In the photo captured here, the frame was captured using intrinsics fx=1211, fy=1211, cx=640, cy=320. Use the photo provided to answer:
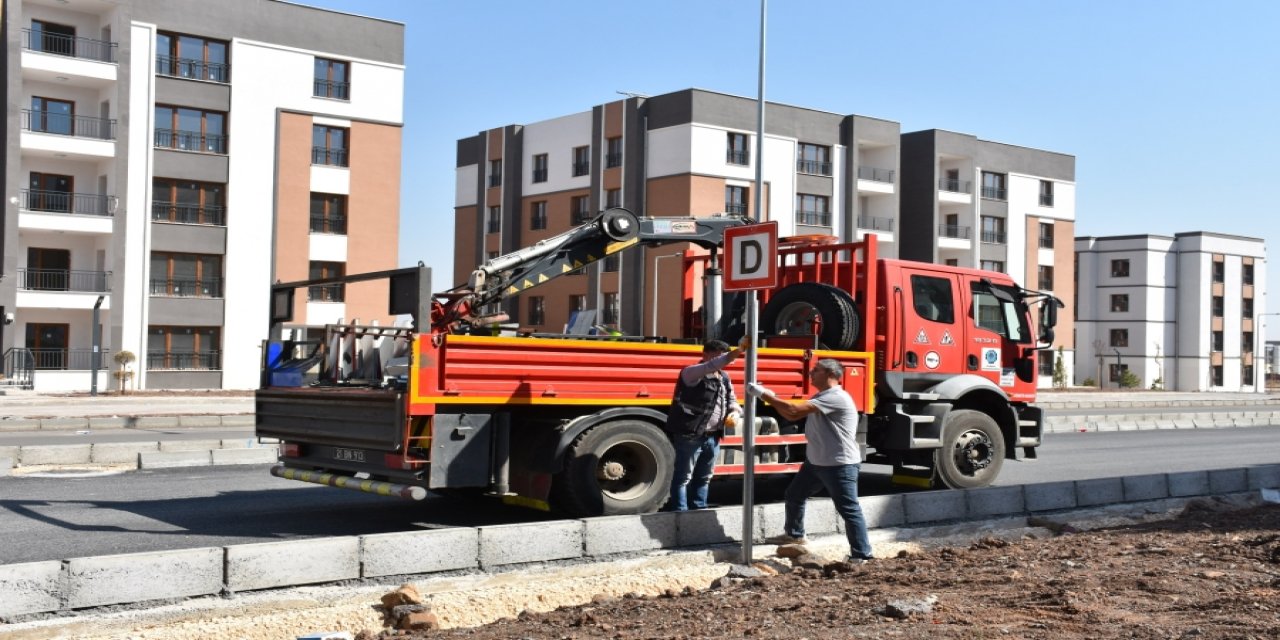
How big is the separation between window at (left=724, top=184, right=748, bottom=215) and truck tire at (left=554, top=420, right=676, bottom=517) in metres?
45.5

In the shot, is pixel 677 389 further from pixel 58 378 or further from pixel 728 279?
pixel 58 378

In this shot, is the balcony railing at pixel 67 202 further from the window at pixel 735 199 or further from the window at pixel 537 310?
the window at pixel 735 199

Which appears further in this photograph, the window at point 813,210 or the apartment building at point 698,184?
the window at point 813,210

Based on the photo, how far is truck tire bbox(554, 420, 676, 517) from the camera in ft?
32.1

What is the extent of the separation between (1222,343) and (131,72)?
239 ft

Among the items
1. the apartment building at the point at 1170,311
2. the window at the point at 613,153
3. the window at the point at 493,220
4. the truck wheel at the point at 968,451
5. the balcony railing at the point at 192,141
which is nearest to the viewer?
the truck wheel at the point at 968,451

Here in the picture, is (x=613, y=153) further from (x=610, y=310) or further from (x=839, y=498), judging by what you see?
(x=839, y=498)

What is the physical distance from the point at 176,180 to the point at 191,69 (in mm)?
3882

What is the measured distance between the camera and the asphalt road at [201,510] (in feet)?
30.5

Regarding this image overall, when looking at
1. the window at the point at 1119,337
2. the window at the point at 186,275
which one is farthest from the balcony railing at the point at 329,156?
the window at the point at 1119,337

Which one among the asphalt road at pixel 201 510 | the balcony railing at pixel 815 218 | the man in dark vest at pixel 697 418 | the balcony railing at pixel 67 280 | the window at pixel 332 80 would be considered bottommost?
the asphalt road at pixel 201 510

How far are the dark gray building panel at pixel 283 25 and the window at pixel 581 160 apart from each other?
15.4 metres

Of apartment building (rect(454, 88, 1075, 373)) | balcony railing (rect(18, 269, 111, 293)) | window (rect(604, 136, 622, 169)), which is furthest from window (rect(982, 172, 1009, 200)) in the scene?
balcony railing (rect(18, 269, 111, 293))

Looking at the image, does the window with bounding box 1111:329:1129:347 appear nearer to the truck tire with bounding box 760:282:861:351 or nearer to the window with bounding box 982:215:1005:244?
the window with bounding box 982:215:1005:244
